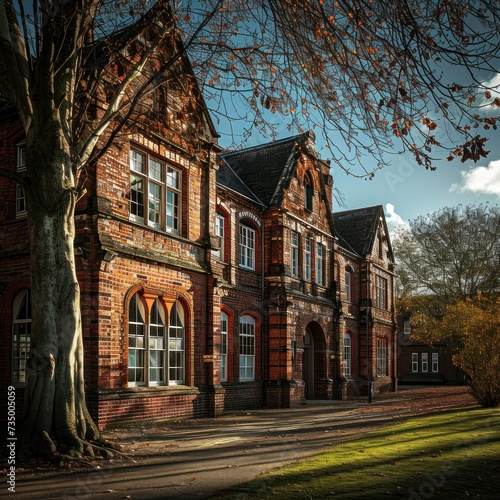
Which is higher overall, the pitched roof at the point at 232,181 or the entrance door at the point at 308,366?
the pitched roof at the point at 232,181

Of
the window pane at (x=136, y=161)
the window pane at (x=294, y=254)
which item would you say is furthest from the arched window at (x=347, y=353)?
the window pane at (x=136, y=161)

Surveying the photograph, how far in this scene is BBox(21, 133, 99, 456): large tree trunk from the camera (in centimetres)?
1034

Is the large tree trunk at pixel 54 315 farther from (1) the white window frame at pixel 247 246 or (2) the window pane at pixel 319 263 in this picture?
(2) the window pane at pixel 319 263

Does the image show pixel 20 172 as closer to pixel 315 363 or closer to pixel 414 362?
pixel 315 363

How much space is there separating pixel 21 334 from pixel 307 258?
14.6m

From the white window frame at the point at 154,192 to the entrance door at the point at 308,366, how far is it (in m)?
12.5

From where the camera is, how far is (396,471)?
907 centimetres

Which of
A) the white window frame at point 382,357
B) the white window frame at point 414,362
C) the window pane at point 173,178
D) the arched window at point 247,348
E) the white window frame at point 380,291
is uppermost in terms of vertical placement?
the window pane at point 173,178

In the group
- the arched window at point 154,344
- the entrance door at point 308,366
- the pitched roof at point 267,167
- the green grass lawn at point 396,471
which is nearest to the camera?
the green grass lawn at point 396,471

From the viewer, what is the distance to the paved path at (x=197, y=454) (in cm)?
832

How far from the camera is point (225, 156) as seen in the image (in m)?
29.2

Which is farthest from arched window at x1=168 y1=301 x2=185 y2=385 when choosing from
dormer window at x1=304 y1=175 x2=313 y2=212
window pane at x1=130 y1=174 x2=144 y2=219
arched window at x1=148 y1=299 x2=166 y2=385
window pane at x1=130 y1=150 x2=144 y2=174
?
dormer window at x1=304 y1=175 x2=313 y2=212

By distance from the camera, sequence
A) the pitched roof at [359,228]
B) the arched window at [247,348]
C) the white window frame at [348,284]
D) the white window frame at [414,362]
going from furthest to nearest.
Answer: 1. the white window frame at [414,362]
2. the pitched roof at [359,228]
3. the white window frame at [348,284]
4. the arched window at [247,348]

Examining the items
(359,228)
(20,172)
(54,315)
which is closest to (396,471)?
(54,315)
